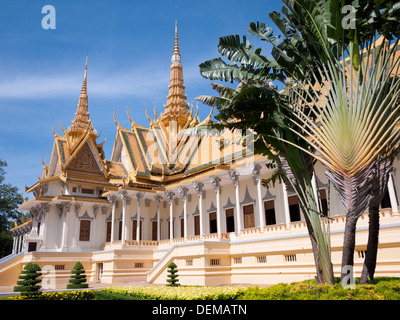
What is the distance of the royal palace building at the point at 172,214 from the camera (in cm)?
1495

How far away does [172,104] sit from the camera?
110 feet

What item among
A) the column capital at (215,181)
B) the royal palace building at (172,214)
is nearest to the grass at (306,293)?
the royal palace building at (172,214)

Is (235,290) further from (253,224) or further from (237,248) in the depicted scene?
(253,224)

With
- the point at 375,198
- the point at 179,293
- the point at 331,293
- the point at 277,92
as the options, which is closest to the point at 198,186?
the point at 179,293

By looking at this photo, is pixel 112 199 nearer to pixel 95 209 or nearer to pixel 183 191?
pixel 95 209

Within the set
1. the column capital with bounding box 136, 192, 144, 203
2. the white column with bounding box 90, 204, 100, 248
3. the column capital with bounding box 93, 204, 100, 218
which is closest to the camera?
the column capital with bounding box 136, 192, 144, 203

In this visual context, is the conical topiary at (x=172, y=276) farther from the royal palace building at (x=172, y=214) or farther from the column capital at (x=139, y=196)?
the column capital at (x=139, y=196)

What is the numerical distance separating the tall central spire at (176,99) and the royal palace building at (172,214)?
0.10 meters

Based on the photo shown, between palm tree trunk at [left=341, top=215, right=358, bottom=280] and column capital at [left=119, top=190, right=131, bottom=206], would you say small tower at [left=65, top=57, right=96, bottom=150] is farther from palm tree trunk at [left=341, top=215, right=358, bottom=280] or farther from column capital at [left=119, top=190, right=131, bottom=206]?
palm tree trunk at [left=341, top=215, right=358, bottom=280]

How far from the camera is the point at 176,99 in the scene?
33688 mm

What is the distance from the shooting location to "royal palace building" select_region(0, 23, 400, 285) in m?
14.9

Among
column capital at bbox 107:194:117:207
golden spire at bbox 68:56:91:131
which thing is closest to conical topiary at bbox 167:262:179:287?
column capital at bbox 107:194:117:207

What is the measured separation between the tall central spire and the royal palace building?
10 centimetres
